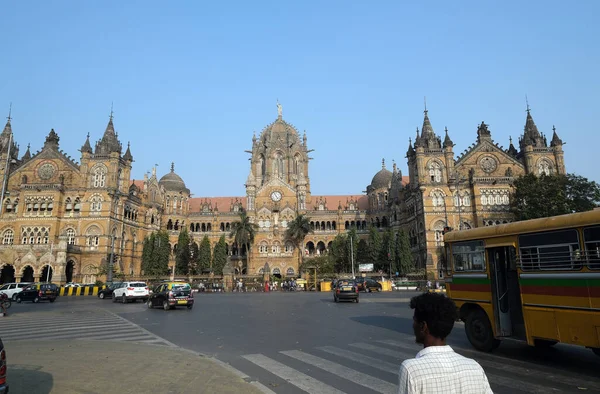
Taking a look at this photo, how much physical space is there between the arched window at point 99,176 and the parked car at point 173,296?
4187 cm

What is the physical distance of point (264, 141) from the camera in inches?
3236

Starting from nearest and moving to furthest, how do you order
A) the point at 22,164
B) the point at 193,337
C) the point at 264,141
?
the point at 193,337 < the point at 22,164 < the point at 264,141

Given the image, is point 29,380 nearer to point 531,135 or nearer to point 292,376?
point 292,376

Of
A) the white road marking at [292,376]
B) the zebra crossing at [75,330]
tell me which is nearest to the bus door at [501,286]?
the white road marking at [292,376]

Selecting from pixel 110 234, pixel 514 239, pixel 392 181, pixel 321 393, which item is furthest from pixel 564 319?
pixel 392 181

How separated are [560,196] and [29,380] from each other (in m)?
39.8

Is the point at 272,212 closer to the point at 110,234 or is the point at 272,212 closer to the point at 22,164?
the point at 110,234

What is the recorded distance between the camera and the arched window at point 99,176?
60.7 metres

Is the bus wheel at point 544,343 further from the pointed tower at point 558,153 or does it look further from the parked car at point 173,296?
the pointed tower at point 558,153

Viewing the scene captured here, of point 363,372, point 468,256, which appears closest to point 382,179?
point 468,256

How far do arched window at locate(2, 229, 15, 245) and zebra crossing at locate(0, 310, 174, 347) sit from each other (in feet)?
156

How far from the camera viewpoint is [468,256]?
38.4 ft

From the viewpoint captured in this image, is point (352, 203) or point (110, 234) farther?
point (352, 203)

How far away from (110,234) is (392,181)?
46.6 m
